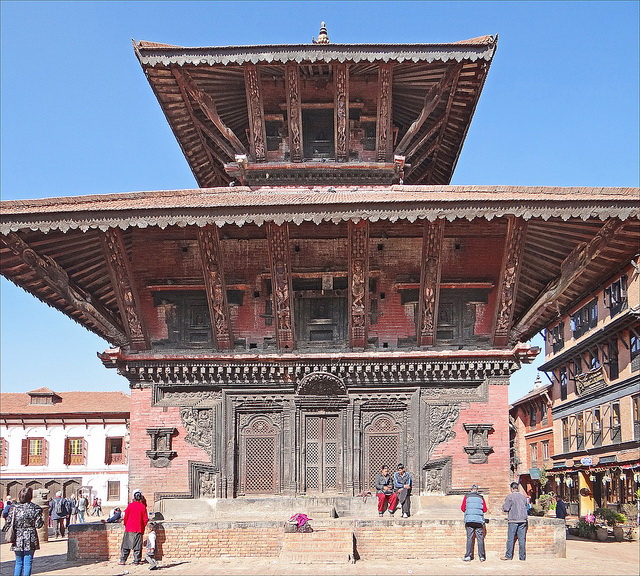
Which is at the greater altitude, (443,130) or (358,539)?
(443,130)

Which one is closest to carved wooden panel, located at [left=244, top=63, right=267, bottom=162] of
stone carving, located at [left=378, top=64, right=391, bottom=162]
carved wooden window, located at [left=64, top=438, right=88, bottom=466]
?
stone carving, located at [left=378, top=64, right=391, bottom=162]

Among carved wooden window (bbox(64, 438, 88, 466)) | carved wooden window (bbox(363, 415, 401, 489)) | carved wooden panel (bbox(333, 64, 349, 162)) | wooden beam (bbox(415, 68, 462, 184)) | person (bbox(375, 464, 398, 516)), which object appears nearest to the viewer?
person (bbox(375, 464, 398, 516))

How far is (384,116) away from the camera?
1720 cm

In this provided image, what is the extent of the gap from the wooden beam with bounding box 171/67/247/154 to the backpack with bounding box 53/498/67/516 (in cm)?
1362

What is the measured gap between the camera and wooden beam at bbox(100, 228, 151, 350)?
575 inches

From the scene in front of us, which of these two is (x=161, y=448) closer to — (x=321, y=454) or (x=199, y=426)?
(x=199, y=426)

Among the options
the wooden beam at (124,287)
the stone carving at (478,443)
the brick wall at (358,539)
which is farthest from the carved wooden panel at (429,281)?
the wooden beam at (124,287)

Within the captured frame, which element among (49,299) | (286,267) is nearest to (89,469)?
(49,299)

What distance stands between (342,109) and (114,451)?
4034 centimetres

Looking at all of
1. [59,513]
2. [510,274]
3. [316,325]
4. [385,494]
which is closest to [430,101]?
[510,274]

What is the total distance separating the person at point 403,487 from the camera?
48.6 ft

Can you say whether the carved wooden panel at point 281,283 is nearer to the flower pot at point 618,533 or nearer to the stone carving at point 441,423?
the stone carving at point 441,423

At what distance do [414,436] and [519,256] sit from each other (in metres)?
4.42

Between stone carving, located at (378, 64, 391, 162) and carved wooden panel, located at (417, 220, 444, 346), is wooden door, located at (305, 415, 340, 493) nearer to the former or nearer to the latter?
carved wooden panel, located at (417, 220, 444, 346)
